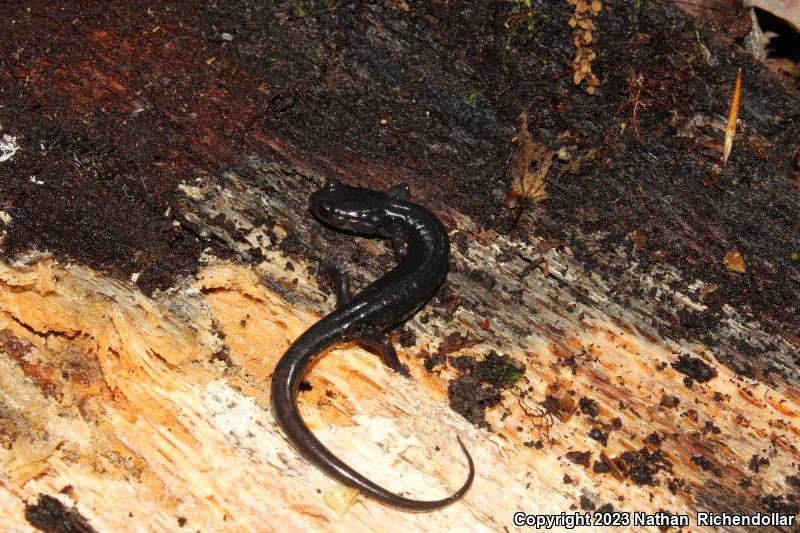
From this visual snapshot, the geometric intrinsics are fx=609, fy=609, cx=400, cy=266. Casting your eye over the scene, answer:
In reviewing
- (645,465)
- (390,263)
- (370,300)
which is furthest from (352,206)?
(645,465)

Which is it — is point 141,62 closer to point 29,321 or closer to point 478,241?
point 29,321

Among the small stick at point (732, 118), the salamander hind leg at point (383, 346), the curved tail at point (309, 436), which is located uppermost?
the small stick at point (732, 118)

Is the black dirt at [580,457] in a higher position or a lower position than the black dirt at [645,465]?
lower

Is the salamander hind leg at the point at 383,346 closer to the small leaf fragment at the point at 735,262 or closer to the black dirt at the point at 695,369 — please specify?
the black dirt at the point at 695,369

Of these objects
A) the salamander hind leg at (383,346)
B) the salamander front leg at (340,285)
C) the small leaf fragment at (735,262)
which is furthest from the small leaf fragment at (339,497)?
the small leaf fragment at (735,262)

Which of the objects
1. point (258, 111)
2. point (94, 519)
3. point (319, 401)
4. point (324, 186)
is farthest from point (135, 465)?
point (258, 111)

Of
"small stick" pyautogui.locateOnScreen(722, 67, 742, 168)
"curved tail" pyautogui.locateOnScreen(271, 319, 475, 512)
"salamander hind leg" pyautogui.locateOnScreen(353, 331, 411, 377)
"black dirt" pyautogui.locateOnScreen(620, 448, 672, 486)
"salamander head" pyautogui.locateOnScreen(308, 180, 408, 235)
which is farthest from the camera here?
"small stick" pyautogui.locateOnScreen(722, 67, 742, 168)

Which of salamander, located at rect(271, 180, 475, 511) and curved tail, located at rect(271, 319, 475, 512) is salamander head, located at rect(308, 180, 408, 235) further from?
curved tail, located at rect(271, 319, 475, 512)

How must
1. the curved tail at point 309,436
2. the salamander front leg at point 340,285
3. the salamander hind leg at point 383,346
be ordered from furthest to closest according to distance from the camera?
the salamander front leg at point 340,285 → the salamander hind leg at point 383,346 → the curved tail at point 309,436

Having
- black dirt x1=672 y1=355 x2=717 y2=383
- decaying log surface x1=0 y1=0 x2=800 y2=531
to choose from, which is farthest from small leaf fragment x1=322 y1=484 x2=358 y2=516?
black dirt x1=672 y1=355 x2=717 y2=383
